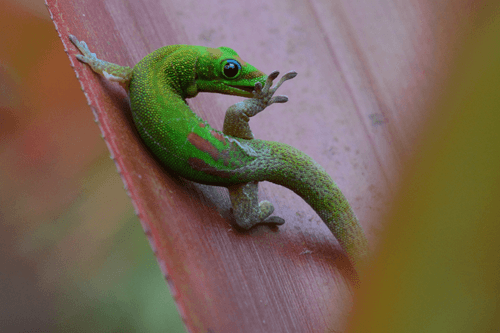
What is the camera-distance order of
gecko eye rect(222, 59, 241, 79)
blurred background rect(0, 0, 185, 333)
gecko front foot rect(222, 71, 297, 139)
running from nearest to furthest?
gecko eye rect(222, 59, 241, 79), gecko front foot rect(222, 71, 297, 139), blurred background rect(0, 0, 185, 333)

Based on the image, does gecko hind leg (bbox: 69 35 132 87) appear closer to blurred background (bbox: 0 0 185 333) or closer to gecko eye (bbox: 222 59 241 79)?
gecko eye (bbox: 222 59 241 79)

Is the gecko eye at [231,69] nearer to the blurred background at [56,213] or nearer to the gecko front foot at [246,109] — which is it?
the gecko front foot at [246,109]

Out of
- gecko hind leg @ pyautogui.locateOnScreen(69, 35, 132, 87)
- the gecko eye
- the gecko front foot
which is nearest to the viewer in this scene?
gecko hind leg @ pyautogui.locateOnScreen(69, 35, 132, 87)

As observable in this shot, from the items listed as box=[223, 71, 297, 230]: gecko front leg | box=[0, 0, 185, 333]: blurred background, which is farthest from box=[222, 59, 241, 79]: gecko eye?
box=[0, 0, 185, 333]: blurred background

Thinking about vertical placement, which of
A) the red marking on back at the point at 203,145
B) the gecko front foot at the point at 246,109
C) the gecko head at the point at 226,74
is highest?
the gecko head at the point at 226,74

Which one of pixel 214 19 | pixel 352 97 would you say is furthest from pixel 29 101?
pixel 352 97

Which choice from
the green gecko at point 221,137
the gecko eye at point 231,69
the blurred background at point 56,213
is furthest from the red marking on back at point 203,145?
the blurred background at point 56,213
